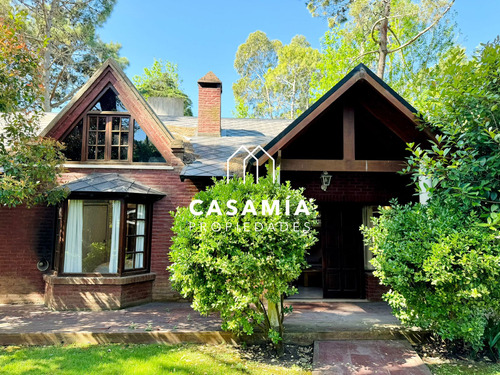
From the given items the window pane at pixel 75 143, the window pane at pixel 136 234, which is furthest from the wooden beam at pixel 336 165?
the window pane at pixel 75 143

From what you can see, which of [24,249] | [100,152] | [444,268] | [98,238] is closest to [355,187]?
[444,268]

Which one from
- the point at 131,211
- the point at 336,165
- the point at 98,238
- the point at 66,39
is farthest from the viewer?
the point at 66,39

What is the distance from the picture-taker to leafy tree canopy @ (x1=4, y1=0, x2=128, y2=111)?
18.8 meters

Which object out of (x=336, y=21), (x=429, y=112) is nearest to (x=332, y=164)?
(x=429, y=112)

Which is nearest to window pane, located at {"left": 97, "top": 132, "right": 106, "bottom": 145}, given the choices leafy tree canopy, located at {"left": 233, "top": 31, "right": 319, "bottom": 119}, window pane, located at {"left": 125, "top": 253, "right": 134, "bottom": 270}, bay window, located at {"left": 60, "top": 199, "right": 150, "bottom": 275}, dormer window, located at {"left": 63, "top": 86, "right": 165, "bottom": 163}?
dormer window, located at {"left": 63, "top": 86, "right": 165, "bottom": 163}

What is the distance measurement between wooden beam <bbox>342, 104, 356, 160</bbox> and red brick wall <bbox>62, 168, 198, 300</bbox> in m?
3.93

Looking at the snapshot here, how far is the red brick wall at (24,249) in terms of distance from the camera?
775 cm

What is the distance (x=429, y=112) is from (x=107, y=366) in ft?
20.5

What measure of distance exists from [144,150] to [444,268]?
22.4 ft

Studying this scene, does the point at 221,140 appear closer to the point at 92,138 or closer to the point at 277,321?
the point at 92,138

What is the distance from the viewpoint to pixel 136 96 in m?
8.12

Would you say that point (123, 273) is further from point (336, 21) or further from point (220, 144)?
point (336, 21)

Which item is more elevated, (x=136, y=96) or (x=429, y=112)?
(x=136, y=96)

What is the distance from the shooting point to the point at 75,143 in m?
8.11
